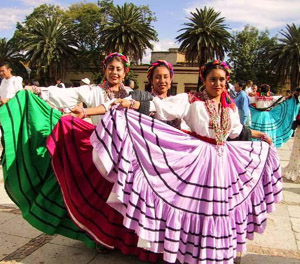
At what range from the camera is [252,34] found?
132 feet

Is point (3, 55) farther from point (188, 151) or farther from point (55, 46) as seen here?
point (188, 151)

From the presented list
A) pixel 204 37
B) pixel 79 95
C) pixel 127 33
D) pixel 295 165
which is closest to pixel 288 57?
pixel 204 37

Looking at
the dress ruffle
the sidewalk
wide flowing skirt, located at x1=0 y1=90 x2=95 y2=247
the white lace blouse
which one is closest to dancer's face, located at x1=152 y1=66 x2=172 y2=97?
the white lace blouse

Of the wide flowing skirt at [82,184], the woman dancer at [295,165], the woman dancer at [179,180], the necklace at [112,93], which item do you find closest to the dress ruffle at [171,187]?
the woman dancer at [179,180]

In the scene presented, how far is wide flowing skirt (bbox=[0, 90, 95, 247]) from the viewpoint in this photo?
2.88 metres

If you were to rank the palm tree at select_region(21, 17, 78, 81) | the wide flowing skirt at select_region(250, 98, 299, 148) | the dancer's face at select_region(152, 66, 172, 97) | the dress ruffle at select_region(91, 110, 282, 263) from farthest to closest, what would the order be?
1. the palm tree at select_region(21, 17, 78, 81)
2. the wide flowing skirt at select_region(250, 98, 299, 148)
3. the dancer's face at select_region(152, 66, 172, 97)
4. the dress ruffle at select_region(91, 110, 282, 263)

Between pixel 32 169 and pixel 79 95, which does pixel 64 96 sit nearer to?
pixel 79 95

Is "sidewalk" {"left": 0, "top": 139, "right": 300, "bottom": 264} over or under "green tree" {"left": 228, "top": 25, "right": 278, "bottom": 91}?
under

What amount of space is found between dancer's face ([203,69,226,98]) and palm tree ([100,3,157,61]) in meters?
33.5

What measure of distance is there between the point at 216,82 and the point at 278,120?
21.7 ft

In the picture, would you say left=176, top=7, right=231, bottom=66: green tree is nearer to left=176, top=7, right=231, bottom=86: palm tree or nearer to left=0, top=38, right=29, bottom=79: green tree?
left=176, top=7, right=231, bottom=86: palm tree

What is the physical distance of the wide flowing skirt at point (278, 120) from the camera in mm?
8797

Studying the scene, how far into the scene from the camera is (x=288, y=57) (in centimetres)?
3641

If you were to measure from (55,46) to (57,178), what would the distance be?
3532 cm
